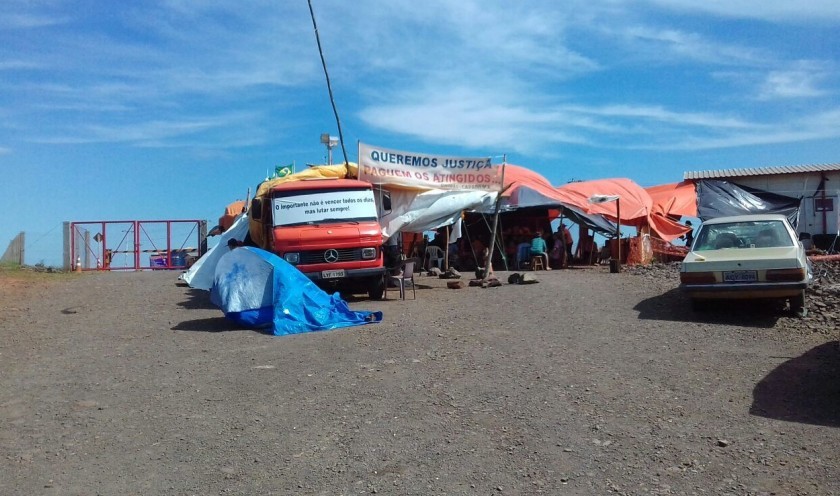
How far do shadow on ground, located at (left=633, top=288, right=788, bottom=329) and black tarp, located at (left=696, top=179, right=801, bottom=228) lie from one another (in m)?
13.2

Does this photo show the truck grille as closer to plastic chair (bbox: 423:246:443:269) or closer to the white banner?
the white banner

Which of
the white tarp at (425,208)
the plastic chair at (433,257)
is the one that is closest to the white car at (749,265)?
the white tarp at (425,208)

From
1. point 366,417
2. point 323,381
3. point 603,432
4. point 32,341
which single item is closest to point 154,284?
point 32,341

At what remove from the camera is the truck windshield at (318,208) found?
14203mm

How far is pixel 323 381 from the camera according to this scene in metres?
7.57

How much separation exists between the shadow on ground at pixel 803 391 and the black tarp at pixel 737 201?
17.2 m

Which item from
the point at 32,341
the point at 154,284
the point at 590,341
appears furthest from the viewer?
the point at 154,284

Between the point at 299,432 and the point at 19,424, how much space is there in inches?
98.5

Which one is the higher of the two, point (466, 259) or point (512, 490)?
point (466, 259)

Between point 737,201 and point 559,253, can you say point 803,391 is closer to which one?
point 559,253

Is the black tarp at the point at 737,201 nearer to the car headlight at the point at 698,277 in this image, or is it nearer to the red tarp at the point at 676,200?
the red tarp at the point at 676,200

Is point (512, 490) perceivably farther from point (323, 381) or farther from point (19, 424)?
point (19, 424)

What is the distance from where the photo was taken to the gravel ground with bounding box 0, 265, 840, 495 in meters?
5.07

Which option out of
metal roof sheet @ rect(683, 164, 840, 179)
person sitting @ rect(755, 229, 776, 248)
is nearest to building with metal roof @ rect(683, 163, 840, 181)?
metal roof sheet @ rect(683, 164, 840, 179)
